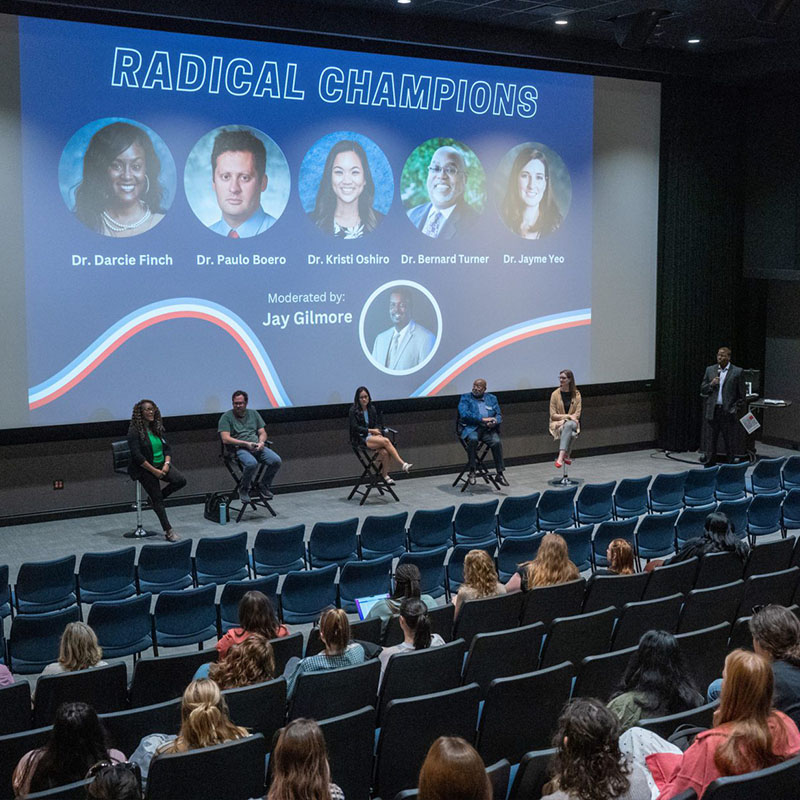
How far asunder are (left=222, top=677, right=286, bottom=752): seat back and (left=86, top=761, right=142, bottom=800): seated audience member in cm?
100

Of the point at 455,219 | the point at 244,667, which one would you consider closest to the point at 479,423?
the point at 455,219

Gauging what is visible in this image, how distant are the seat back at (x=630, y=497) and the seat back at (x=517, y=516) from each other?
35.7 inches

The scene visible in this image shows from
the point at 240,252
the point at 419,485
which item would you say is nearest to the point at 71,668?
the point at 240,252

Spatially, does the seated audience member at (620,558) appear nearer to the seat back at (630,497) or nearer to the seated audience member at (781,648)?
the seated audience member at (781,648)

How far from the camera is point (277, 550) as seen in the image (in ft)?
24.6

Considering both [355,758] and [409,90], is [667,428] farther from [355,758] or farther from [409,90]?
[355,758]

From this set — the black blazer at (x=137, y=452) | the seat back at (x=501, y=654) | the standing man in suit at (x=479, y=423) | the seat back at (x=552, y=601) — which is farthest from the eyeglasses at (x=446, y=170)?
the seat back at (x=501, y=654)

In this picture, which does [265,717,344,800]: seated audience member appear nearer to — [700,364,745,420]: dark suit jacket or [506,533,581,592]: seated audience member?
[506,533,581,592]: seated audience member

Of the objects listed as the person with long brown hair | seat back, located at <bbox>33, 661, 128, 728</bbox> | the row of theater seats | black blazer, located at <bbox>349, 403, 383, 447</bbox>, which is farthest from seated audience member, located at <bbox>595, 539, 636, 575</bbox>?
the person with long brown hair

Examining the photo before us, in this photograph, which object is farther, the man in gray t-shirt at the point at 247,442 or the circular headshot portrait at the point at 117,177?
the man in gray t-shirt at the point at 247,442

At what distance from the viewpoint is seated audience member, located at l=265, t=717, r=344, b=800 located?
2.87 m

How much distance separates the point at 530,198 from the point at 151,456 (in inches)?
224

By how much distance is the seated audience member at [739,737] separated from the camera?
311 centimetres

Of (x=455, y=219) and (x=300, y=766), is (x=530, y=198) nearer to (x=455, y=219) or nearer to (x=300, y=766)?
(x=455, y=219)
